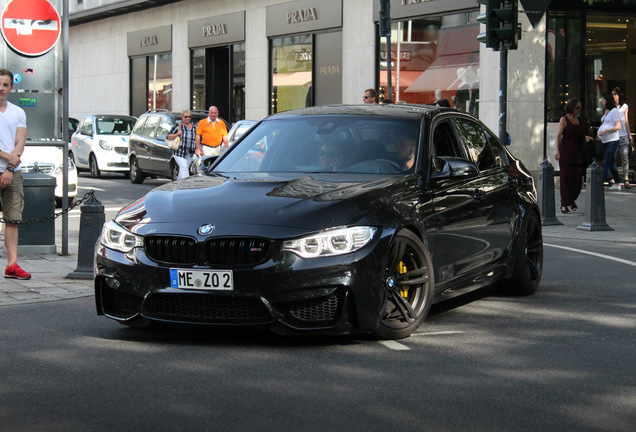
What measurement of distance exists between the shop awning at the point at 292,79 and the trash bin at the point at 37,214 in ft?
64.8

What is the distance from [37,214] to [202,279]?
18.8 ft

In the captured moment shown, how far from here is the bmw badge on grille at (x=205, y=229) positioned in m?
6.12

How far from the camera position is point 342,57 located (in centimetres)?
2894

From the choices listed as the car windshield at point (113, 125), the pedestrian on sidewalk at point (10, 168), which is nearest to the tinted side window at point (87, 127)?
the car windshield at point (113, 125)

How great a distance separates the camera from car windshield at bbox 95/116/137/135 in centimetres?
2791

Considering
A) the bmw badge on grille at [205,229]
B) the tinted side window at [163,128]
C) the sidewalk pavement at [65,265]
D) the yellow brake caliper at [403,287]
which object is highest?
the tinted side window at [163,128]

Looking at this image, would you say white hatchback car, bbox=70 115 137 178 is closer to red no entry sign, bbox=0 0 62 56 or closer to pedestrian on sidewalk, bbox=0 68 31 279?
red no entry sign, bbox=0 0 62 56

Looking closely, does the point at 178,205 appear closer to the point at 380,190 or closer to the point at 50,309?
the point at 380,190

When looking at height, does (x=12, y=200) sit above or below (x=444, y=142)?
below

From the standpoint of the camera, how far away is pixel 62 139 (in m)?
11.8

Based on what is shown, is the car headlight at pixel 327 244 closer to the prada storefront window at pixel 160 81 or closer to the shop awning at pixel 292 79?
the shop awning at pixel 292 79

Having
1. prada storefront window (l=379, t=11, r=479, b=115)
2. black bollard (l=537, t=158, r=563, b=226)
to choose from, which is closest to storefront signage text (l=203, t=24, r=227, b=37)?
prada storefront window (l=379, t=11, r=479, b=115)

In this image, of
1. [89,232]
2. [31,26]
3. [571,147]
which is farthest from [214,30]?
[89,232]

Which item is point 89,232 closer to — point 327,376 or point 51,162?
point 327,376
